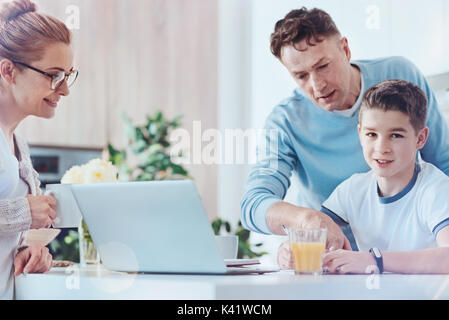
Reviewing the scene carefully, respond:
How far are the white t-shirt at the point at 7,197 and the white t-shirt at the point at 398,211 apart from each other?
28.1 inches

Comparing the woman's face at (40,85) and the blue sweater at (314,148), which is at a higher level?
the woman's face at (40,85)

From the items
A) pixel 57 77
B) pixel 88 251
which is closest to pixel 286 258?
pixel 88 251

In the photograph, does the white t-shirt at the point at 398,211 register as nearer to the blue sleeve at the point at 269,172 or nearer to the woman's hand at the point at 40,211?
the blue sleeve at the point at 269,172

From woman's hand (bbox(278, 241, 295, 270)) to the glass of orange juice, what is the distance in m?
0.22

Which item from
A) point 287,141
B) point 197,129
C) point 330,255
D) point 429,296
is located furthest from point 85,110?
point 429,296

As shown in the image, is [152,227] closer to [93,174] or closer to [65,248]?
[93,174]

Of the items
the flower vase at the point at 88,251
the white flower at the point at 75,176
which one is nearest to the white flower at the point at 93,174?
the white flower at the point at 75,176

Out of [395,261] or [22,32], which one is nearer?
[395,261]

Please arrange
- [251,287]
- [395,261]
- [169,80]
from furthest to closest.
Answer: [169,80] < [395,261] < [251,287]

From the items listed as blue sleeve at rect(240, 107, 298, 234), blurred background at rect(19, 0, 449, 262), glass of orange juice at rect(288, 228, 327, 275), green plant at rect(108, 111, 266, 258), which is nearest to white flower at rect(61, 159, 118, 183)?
blue sleeve at rect(240, 107, 298, 234)

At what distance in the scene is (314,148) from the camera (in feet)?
5.13

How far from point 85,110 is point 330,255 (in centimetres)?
227

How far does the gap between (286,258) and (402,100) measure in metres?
0.44

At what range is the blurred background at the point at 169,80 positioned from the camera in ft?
9.64
